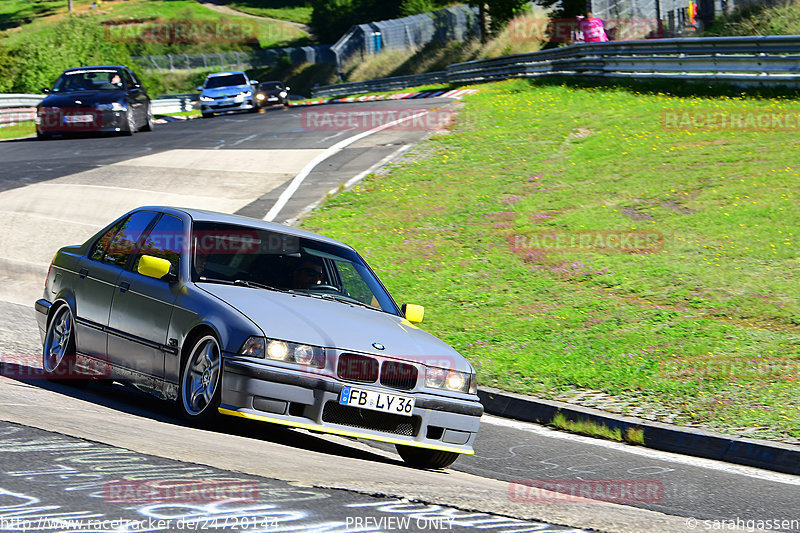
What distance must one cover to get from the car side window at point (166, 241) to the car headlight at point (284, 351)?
1254mm

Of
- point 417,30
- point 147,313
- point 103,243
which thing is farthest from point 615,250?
point 417,30

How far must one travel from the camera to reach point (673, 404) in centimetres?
863

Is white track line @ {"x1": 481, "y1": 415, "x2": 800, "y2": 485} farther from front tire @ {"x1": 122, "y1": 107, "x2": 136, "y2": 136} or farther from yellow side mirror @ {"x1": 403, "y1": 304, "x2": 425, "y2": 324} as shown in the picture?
front tire @ {"x1": 122, "y1": 107, "x2": 136, "y2": 136}

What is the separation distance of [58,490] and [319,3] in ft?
305

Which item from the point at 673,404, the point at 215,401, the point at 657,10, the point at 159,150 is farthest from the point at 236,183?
the point at 657,10

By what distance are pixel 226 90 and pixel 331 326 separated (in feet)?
105

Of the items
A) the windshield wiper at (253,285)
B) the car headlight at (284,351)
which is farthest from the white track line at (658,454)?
the car headlight at (284,351)

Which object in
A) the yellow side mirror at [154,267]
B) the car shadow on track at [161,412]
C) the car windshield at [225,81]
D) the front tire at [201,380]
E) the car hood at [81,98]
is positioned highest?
the car windshield at [225,81]

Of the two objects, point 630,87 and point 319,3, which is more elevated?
point 319,3

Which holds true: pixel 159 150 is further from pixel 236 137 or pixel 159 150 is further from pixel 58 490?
pixel 58 490

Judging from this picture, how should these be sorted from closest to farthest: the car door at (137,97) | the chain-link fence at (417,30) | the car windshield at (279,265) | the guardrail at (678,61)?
the car windshield at (279,265)
the guardrail at (678,61)
the car door at (137,97)
the chain-link fence at (417,30)

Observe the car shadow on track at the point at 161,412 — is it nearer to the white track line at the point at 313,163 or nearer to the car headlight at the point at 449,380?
the car headlight at the point at 449,380

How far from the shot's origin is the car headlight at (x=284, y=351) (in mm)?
6148

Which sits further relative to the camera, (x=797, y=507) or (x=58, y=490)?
(x=797, y=507)
